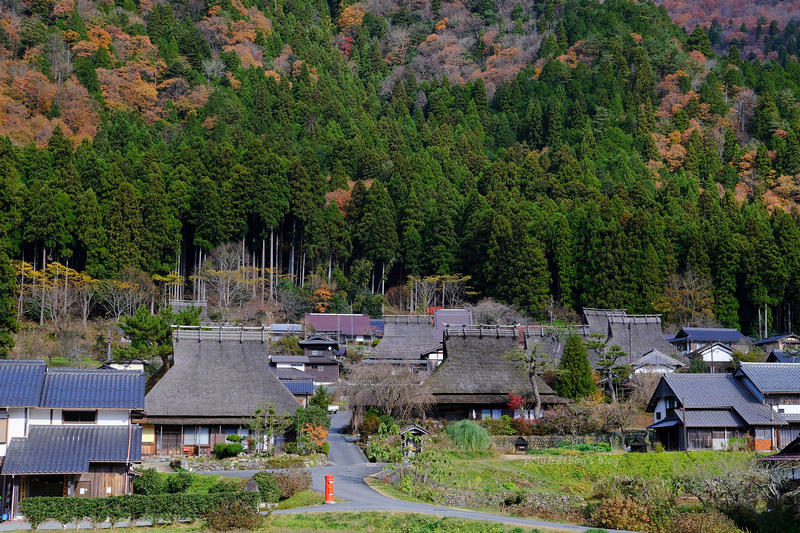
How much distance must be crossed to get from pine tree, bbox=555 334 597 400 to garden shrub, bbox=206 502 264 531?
1867cm

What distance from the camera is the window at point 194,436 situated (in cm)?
3388

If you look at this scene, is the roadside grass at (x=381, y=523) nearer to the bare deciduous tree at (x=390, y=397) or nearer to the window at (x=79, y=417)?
the window at (x=79, y=417)

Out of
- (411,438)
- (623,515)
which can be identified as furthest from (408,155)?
(623,515)

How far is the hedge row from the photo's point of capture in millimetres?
23047

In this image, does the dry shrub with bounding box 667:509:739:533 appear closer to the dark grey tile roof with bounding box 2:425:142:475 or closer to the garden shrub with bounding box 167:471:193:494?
the garden shrub with bounding box 167:471:193:494

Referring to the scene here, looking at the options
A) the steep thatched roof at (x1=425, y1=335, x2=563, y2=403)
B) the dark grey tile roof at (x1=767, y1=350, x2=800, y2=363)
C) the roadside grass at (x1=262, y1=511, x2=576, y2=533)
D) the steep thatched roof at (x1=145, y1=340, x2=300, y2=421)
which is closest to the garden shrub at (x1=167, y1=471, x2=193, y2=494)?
the roadside grass at (x1=262, y1=511, x2=576, y2=533)

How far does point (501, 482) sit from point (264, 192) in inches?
1513

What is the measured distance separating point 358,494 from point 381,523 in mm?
3346

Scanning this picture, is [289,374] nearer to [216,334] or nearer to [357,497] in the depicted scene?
[216,334]

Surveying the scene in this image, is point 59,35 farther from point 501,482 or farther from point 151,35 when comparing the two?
point 501,482

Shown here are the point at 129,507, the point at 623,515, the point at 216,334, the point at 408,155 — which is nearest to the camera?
the point at 129,507

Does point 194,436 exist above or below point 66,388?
below

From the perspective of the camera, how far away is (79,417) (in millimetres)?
26297

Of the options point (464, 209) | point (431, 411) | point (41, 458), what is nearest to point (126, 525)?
point (41, 458)
